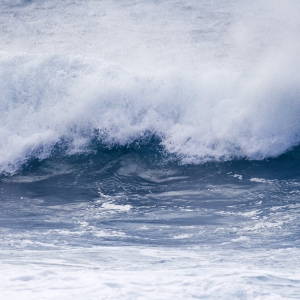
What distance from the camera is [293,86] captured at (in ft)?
32.2

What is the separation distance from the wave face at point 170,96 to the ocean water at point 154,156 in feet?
0.11

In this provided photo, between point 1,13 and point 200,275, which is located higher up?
point 1,13

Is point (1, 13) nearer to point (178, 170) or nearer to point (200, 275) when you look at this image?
point (178, 170)

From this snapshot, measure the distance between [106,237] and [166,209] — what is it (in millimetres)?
1500

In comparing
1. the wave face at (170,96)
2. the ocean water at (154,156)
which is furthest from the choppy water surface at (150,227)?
the wave face at (170,96)

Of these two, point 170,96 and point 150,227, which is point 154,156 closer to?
point 170,96

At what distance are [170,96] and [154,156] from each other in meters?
1.66

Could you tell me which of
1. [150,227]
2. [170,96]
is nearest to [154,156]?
[170,96]

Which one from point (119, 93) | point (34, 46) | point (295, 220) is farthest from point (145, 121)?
point (34, 46)

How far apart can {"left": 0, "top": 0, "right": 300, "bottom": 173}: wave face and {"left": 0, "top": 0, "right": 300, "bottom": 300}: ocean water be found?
0.03 meters

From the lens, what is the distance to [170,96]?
10312 millimetres

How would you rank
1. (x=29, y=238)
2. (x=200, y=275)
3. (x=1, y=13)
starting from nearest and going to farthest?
(x=200, y=275) < (x=29, y=238) < (x=1, y=13)

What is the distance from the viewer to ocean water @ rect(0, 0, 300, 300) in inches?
188

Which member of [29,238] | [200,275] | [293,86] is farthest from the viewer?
[293,86]
